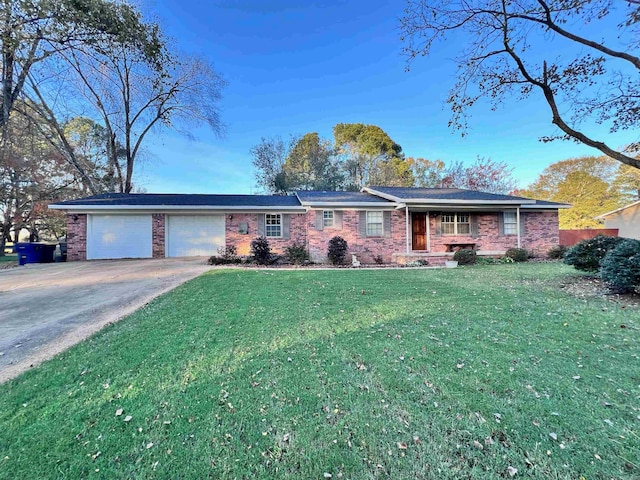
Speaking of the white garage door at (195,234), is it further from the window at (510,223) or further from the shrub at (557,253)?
the shrub at (557,253)

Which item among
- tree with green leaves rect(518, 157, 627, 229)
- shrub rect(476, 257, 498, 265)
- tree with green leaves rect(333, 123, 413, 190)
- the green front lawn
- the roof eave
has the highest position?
tree with green leaves rect(333, 123, 413, 190)

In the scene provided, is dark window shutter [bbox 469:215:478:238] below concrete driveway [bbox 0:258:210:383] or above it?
above

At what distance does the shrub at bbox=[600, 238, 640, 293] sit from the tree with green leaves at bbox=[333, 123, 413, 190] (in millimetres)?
21517

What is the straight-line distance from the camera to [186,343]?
11.6 ft

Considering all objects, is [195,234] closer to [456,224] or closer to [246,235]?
[246,235]

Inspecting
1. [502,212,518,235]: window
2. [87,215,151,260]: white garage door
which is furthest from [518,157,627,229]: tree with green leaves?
[87,215,151,260]: white garage door

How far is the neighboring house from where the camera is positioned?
72.1ft

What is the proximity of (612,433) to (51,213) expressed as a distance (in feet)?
95.9

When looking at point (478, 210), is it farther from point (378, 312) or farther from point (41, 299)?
point (41, 299)

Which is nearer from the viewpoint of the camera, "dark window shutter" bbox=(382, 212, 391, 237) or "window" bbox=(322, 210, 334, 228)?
"window" bbox=(322, 210, 334, 228)

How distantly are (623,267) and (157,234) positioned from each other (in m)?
15.5

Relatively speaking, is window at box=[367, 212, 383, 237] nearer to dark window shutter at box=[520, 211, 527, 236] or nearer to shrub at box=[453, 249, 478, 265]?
shrub at box=[453, 249, 478, 265]

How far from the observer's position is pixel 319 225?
13.4 m

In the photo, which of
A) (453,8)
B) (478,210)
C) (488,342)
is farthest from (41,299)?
(478,210)
